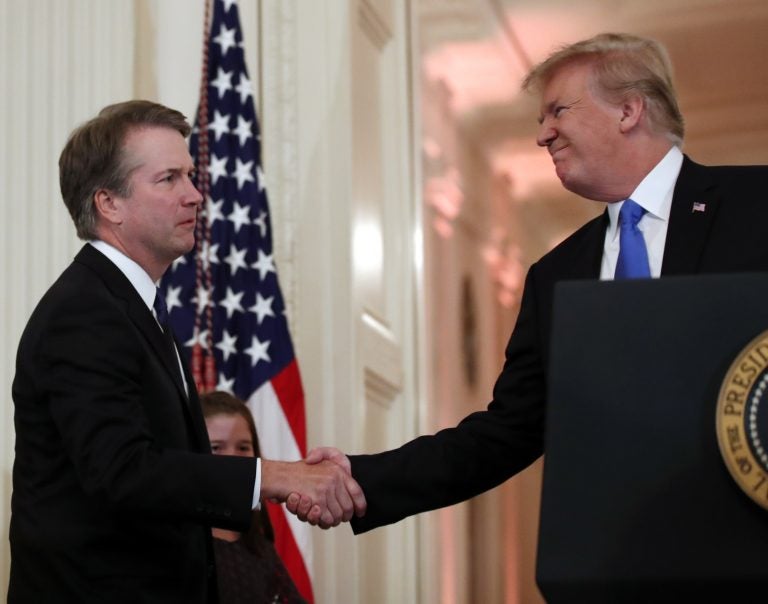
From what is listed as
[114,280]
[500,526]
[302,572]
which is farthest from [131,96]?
[500,526]

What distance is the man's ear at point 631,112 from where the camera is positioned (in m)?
3.38

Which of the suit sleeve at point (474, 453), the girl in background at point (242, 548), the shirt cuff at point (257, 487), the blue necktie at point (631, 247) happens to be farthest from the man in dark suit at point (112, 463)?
the blue necktie at point (631, 247)

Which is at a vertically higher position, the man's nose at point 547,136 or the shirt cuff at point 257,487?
the man's nose at point 547,136

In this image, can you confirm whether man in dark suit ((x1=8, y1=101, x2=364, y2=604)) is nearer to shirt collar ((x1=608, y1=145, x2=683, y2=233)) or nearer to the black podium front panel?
shirt collar ((x1=608, y1=145, x2=683, y2=233))

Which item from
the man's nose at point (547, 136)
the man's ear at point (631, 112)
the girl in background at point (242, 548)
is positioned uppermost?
the man's ear at point (631, 112)

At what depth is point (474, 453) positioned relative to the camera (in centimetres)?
337

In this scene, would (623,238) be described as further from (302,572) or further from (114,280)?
(302,572)

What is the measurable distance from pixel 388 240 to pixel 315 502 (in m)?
3.41

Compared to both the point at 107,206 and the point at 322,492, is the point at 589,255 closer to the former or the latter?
the point at 322,492

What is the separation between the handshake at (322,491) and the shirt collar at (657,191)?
0.90 metres

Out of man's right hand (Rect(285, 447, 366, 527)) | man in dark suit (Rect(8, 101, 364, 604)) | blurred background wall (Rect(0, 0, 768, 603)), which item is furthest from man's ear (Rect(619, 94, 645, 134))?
blurred background wall (Rect(0, 0, 768, 603))

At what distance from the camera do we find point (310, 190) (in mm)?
5828

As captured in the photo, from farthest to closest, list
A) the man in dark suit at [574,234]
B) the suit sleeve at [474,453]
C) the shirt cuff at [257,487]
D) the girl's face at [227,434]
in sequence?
1. the girl's face at [227,434]
2. the suit sleeve at [474,453]
3. the man in dark suit at [574,234]
4. the shirt cuff at [257,487]

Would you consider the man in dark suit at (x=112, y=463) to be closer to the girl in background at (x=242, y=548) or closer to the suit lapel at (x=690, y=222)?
the girl in background at (x=242, y=548)
